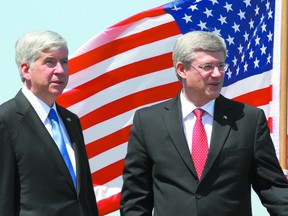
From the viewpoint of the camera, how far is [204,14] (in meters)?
9.88

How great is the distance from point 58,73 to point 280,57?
4034 mm

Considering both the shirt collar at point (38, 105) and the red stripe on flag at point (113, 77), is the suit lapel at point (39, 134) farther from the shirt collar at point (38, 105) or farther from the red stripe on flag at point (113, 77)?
the red stripe on flag at point (113, 77)

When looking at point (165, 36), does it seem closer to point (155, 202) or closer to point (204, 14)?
point (204, 14)

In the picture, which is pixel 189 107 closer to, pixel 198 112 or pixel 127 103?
pixel 198 112

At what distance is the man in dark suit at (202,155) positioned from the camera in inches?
251

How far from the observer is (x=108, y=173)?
10031mm

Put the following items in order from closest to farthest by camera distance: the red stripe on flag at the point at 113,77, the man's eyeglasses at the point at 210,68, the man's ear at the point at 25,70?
the man's ear at the point at 25,70 → the man's eyeglasses at the point at 210,68 → the red stripe on flag at the point at 113,77

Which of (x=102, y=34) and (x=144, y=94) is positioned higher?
(x=102, y=34)

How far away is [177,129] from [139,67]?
11.7ft

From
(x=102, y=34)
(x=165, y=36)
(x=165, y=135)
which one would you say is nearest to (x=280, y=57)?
(x=165, y=36)

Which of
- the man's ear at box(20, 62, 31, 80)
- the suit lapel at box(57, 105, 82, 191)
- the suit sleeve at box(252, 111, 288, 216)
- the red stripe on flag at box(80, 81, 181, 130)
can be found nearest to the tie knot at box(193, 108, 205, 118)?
the suit sleeve at box(252, 111, 288, 216)

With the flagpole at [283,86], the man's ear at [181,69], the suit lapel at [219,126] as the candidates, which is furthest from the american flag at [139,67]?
the man's ear at [181,69]

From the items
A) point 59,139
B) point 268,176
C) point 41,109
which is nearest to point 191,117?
point 268,176

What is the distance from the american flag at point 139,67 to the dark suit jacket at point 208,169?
10.7 ft
